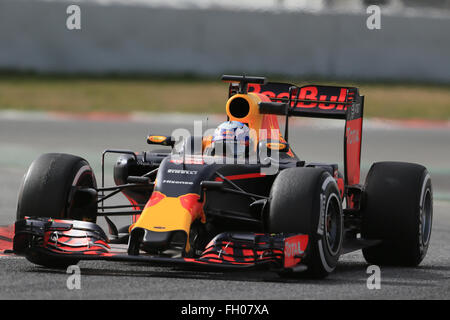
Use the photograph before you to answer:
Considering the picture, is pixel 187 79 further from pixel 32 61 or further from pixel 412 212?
pixel 412 212

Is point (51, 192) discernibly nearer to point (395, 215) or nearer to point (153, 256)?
point (153, 256)

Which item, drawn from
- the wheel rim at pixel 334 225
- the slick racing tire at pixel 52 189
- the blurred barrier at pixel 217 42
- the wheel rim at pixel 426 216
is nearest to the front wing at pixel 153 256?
the slick racing tire at pixel 52 189

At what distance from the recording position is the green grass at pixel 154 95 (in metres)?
26.6

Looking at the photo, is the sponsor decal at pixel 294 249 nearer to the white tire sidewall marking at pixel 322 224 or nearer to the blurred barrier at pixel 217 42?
the white tire sidewall marking at pixel 322 224

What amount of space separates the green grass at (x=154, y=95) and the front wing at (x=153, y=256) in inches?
712

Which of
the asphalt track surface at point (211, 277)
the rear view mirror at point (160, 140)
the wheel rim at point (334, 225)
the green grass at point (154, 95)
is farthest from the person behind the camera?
the green grass at point (154, 95)

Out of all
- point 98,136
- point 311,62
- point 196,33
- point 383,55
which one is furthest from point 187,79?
point 98,136

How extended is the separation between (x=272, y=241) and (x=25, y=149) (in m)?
11.9

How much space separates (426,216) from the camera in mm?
9570

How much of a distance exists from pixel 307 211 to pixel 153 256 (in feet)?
3.88

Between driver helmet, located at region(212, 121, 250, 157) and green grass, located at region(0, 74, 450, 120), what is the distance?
56.3 feet

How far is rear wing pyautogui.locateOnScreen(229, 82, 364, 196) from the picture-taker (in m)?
9.84

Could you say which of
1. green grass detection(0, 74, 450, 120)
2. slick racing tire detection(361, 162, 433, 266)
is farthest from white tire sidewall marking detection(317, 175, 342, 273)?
green grass detection(0, 74, 450, 120)

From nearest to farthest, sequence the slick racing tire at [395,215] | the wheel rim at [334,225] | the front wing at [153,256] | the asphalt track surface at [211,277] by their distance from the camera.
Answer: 1. the asphalt track surface at [211,277]
2. the front wing at [153,256]
3. the wheel rim at [334,225]
4. the slick racing tire at [395,215]
